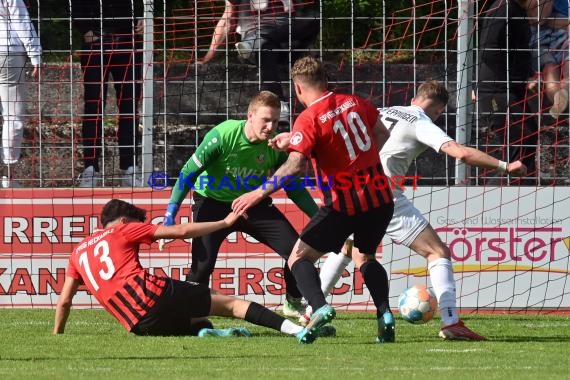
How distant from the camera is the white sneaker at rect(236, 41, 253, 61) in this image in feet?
43.1

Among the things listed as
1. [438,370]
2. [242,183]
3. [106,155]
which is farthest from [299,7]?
[438,370]

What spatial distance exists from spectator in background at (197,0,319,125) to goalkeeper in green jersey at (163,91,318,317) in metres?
2.65

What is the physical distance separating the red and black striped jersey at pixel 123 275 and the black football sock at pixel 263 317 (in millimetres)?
631

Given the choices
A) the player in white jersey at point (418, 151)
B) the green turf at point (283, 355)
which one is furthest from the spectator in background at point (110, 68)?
the player in white jersey at point (418, 151)

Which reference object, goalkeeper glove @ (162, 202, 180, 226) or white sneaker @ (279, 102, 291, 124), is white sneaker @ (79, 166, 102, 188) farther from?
goalkeeper glove @ (162, 202, 180, 226)

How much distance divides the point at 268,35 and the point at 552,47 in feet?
9.43

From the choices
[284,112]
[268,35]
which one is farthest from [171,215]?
[268,35]

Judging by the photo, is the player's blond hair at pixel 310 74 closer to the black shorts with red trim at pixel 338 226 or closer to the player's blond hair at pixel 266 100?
the black shorts with red trim at pixel 338 226

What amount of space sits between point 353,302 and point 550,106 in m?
2.92

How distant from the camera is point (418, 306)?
9648mm

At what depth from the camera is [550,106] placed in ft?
42.8

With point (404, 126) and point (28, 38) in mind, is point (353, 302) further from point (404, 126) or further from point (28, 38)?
point (28, 38)

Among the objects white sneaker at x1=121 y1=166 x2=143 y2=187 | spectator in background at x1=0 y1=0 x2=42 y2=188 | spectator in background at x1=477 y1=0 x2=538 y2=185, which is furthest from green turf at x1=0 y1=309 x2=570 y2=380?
spectator in background at x1=0 y1=0 x2=42 y2=188

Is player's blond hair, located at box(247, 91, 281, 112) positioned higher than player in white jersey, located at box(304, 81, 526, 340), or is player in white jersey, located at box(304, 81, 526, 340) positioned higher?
player's blond hair, located at box(247, 91, 281, 112)
